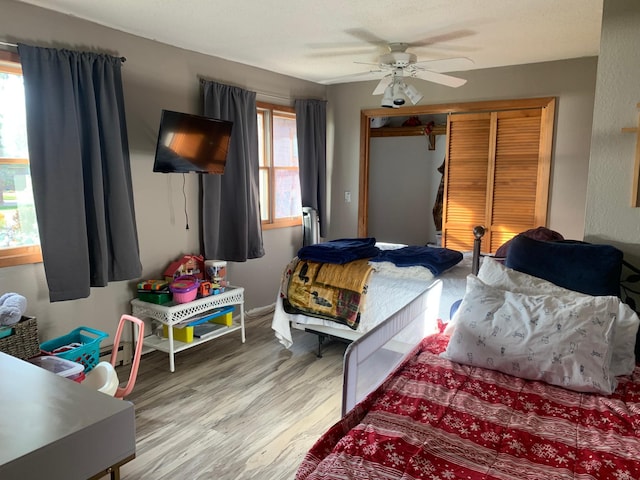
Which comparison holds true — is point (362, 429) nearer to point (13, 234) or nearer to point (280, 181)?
point (13, 234)

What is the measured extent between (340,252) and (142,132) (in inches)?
66.9

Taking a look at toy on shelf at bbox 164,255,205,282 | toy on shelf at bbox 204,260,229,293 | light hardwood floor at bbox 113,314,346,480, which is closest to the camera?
light hardwood floor at bbox 113,314,346,480

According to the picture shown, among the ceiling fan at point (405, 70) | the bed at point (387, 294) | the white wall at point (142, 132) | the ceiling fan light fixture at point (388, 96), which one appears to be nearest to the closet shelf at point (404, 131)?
the white wall at point (142, 132)

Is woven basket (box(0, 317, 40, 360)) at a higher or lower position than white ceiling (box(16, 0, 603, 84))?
lower

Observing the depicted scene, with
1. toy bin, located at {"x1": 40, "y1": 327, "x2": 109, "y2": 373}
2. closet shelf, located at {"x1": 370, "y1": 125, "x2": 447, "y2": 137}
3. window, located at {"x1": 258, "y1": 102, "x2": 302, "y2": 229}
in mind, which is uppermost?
closet shelf, located at {"x1": 370, "y1": 125, "x2": 447, "y2": 137}

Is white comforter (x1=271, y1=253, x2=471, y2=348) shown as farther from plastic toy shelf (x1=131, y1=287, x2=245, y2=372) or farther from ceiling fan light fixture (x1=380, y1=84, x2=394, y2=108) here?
ceiling fan light fixture (x1=380, y1=84, x2=394, y2=108)

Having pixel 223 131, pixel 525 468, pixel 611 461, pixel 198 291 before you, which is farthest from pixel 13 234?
pixel 611 461

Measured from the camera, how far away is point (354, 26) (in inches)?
121

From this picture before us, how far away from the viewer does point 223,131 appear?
12.0 ft

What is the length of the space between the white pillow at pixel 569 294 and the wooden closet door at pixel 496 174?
2.22 meters

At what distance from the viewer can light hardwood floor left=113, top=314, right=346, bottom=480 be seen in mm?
2289

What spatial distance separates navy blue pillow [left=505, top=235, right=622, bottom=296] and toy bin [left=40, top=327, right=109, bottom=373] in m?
2.45

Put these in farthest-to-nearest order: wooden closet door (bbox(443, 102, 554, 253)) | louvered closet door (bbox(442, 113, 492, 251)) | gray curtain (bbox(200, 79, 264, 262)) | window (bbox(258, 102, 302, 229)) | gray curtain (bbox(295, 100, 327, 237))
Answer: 1. gray curtain (bbox(295, 100, 327, 237))
2. window (bbox(258, 102, 302, 229))
3. louvered closet door (bbox(442, 113, 492, 251))
4. wooden closet door (bbox(443, 102, 554, 253))
5. gray curtain (bbox(200, 79, 264, 262))

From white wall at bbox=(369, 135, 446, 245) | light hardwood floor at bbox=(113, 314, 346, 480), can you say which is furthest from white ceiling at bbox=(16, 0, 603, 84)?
light hardwood floor at bbox=(113, 314, 346, 480)
